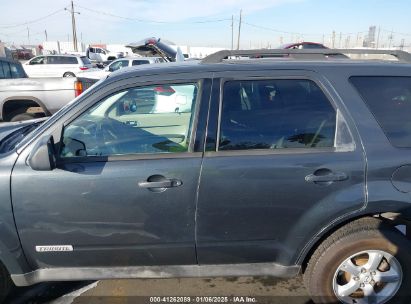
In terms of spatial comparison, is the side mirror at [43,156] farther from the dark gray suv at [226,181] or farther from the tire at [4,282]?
the tire at [4,282]

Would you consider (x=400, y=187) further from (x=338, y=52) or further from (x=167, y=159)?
(x=167, y=159)

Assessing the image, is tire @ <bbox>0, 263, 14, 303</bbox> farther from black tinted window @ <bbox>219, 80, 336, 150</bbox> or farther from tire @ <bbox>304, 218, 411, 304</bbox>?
tire @ <bbox>304, 218, 411, 304</bbox>

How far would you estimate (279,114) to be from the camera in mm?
2289

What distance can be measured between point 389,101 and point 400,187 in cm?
58

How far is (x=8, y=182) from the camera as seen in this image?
216 centimetres

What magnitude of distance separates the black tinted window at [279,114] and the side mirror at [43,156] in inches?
43.8

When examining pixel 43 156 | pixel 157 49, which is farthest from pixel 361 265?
pixel 157 49

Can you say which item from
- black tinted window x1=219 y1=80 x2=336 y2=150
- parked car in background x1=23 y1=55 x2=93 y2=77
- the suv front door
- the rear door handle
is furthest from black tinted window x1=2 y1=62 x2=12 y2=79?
parked car in background x1=23 y1=55 x2=93 y2=77

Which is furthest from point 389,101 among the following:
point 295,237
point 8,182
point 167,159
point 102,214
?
point 8,182

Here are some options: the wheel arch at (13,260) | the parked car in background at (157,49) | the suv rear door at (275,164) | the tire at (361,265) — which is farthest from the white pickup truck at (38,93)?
the tire at (361,265)

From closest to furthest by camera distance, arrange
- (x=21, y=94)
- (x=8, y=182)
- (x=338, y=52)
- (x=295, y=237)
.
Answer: (x=8, y=182) < (x=295, y=237) < (x=338, y=52) < (x=21, y=94)

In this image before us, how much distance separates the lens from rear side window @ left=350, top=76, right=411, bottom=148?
2285 millimetres

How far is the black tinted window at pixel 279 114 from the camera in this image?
2268mm

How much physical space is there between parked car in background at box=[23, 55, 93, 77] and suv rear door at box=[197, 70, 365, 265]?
20.7m
